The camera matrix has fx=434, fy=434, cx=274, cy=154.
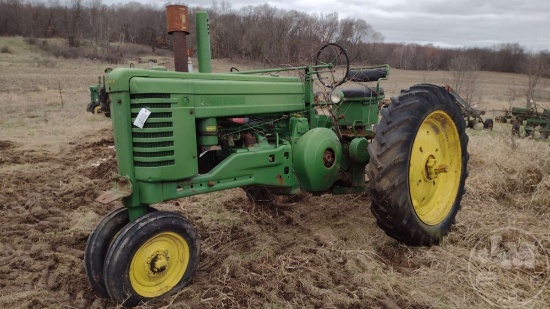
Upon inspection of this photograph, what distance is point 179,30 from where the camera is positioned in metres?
3.36

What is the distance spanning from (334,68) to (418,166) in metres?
1.38

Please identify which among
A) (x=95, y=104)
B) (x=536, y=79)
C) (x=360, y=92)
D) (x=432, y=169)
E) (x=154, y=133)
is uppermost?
(x=360, y=92)

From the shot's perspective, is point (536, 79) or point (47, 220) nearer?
point (47, 220)

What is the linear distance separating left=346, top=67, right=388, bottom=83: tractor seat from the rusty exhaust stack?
2.26m

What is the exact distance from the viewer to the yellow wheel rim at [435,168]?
152 inches

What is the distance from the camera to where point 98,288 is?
3023mm

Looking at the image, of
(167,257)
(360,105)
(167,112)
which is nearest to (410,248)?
(360,105)

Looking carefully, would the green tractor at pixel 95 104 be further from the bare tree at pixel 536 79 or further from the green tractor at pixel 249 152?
the bare tree at pixel 536 79

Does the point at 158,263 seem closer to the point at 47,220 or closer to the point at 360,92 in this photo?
the point at 47,220

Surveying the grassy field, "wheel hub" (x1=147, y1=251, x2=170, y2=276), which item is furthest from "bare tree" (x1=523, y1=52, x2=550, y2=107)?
"wheel hub" (x1=147, y1=251, x2=170, y2=276)

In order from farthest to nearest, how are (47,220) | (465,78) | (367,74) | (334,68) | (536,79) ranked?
(465,78), (536,79), (367,74), (47,220), (334,68)

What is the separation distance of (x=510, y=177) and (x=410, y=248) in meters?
2.39

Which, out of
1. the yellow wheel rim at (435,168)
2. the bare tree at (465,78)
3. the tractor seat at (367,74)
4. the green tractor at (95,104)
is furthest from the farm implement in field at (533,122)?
the green tractor at (95,104)

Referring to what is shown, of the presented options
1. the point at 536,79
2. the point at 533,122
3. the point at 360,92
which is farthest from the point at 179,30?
the point at 536,79
